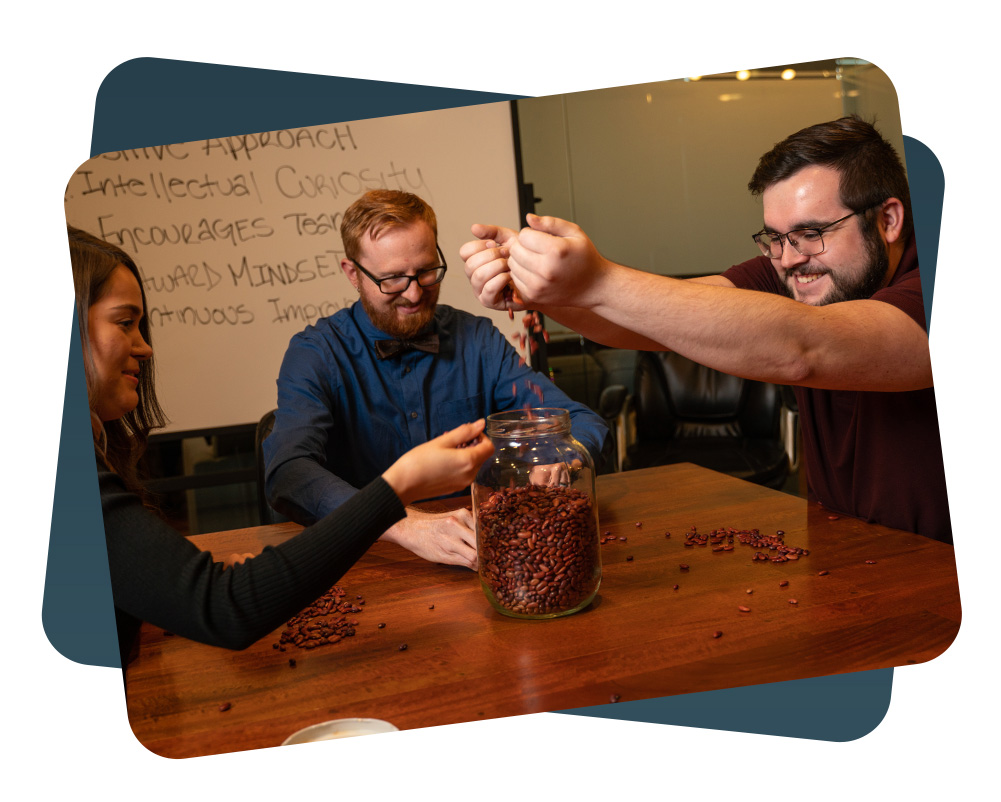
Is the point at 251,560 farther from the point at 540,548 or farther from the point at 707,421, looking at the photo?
the point at 707,421

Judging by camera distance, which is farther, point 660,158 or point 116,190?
point 660,158

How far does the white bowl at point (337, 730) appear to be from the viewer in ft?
3.53

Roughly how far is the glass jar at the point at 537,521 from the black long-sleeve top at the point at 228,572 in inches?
6.6

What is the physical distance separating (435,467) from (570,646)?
0.31 metres

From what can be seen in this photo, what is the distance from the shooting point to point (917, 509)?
1.55 metres

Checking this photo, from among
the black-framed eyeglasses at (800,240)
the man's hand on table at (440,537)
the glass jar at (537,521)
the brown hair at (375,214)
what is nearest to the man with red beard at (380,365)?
the brown hair at (375,214)

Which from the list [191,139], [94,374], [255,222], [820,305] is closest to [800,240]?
[820,305]

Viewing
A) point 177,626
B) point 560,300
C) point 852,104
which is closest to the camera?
point 177,626

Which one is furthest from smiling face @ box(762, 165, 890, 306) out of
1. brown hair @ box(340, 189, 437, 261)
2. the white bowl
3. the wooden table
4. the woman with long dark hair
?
the white bowl

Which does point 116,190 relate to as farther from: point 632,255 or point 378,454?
point 632,255

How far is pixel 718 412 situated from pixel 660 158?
2.99 feet

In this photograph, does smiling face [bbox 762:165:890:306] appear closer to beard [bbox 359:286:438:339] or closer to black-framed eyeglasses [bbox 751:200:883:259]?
black-framed eyeglasses [bbox 751:200:883:259]

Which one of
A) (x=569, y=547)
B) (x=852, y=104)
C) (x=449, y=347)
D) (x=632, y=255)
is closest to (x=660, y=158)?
(x=632, y=255)

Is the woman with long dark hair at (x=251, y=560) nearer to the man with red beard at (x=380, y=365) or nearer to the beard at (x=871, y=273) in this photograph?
the man with red beard at (x=380, y=365)
